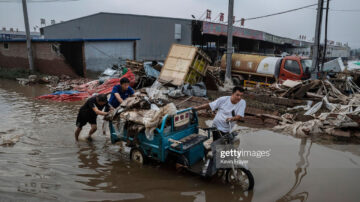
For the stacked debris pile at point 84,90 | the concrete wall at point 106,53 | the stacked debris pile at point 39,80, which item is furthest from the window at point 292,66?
the stacked debris pile at point 39,80

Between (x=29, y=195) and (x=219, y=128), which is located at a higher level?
(x=219, y=128)

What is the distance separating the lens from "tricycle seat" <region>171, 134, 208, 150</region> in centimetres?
412

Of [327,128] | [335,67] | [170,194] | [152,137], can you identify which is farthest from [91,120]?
[335,67]

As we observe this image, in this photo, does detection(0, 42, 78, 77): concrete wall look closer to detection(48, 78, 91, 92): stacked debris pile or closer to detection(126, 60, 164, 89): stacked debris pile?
detection(48, 78, 91, 92): stacked debris pile

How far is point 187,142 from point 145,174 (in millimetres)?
1037

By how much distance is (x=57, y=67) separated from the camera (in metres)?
18.5

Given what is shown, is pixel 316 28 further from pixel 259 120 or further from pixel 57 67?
pixel 57 67

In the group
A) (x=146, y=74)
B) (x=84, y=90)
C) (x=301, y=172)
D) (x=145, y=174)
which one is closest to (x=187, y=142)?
(x=145, y=174)

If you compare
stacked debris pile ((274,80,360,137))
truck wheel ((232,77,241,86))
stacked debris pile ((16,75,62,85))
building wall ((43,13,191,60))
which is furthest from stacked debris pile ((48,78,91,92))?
stacked debris pile ((274,80,360,137))

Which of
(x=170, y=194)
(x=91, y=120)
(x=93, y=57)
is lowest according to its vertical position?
(x=170, y=194)

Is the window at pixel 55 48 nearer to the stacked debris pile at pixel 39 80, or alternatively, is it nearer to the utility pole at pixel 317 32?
the stacked debris pile at pixel 39 80

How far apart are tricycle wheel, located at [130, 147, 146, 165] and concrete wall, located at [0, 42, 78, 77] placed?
47.6 ft

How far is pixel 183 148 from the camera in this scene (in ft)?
13.3

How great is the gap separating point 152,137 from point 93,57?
14.7 metres
